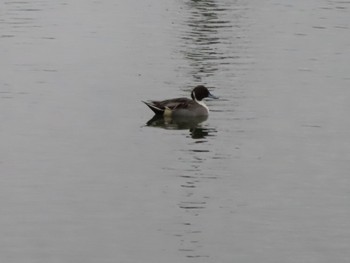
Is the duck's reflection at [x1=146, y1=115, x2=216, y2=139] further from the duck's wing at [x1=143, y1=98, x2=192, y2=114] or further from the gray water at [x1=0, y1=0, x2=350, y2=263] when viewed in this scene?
the duck's wing at [x1=143, y1=98, x2=192, y2=114]

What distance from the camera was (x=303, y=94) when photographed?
2950cm

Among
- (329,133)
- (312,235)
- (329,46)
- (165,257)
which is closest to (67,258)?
(165,257)

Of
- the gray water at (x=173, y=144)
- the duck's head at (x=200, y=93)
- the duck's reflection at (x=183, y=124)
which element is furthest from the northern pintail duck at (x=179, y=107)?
the gray water at (x=173, y=144)

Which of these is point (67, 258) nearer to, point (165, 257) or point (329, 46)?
point (165, 257)

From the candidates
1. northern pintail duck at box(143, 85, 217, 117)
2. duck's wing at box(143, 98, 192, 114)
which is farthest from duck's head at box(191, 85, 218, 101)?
duck's wing at box(143, 98, 192, 114)

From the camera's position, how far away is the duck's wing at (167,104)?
2681cm

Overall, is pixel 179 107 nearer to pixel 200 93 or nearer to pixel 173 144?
pixel 200 93

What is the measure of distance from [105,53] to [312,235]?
18.9 meters

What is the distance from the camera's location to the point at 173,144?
24.3m

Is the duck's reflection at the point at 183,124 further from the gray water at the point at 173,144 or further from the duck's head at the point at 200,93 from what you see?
the duck's head at the point at 200,93

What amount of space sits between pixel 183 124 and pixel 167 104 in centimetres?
68

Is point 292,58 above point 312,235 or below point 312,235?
below

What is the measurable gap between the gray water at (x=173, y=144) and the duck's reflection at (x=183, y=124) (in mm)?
129

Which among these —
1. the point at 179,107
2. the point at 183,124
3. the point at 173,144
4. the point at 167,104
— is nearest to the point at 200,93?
the point at 179,107
